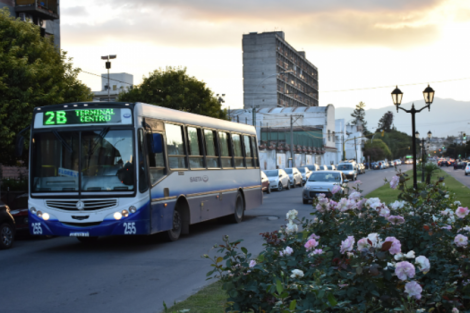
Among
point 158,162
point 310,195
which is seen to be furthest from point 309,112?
point 158,162

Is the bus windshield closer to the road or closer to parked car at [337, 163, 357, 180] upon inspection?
the road

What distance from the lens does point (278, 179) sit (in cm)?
4219

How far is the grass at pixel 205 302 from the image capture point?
22.0ft

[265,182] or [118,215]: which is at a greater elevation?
[118,215]

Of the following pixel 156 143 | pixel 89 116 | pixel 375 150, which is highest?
pixel 375 150

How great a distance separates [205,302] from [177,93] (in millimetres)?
35054

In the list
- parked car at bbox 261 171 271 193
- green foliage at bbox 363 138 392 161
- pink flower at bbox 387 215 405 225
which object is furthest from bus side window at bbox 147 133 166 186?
green foliage at bbox 363 138 392 161

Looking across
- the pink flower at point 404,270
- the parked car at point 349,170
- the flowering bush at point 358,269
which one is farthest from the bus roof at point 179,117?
the parked car at point 349,170

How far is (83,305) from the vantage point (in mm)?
7504

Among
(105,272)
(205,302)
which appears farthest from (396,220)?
(105,272)

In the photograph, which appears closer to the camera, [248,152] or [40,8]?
[248,152]

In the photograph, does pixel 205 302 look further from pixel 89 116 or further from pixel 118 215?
pixel 89 116

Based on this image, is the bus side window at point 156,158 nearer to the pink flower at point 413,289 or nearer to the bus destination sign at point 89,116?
the bus destination sign at point 89,116

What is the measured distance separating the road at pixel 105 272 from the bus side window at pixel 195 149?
1922 millimetres
